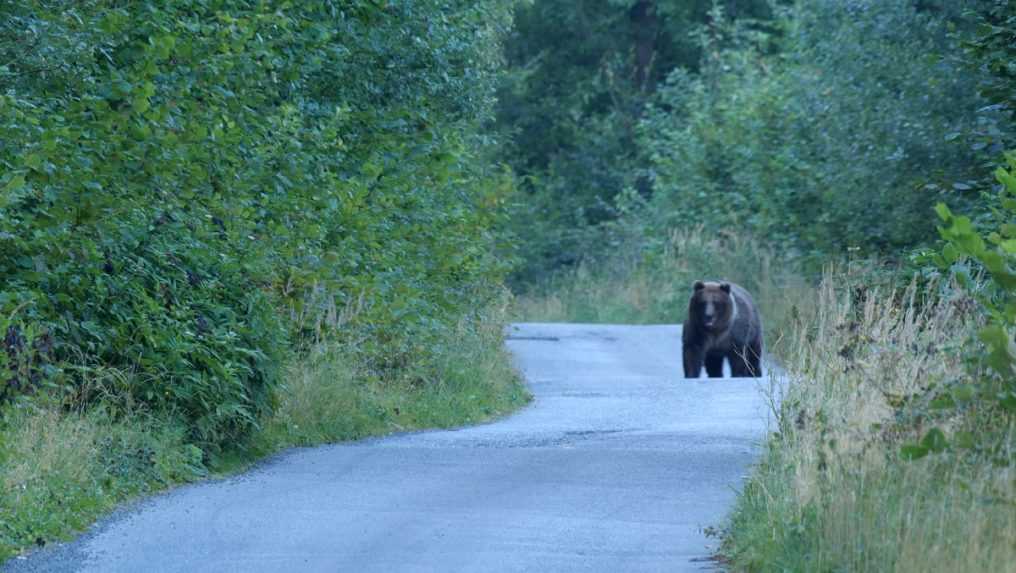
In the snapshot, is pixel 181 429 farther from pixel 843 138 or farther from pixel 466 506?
pixel 843 138

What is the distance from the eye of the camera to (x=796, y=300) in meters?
27.3

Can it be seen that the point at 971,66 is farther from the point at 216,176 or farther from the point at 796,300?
the point at 796,300

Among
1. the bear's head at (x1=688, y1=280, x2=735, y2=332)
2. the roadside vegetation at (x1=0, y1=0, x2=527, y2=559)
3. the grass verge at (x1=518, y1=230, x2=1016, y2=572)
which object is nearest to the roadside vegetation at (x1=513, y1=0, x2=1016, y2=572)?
the grass verge at (x1=518, y1=230, x2=1016, y2=572)

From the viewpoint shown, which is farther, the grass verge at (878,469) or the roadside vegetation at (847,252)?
the roadside vegetation at (847,252)

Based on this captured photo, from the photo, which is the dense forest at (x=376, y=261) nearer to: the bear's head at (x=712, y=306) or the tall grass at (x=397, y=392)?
the tall grass at (x=397, y=392)

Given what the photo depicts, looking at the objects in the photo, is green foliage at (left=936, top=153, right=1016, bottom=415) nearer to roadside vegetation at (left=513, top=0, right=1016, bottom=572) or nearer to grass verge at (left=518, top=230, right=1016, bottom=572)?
roadside vegetation at (left=513, top=0, right=1016, bottom=572)

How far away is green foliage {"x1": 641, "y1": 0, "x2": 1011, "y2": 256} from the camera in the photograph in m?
20.2

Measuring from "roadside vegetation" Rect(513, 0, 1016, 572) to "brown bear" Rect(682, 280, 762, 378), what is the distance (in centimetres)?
86

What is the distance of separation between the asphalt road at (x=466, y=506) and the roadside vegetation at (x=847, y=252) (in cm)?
67

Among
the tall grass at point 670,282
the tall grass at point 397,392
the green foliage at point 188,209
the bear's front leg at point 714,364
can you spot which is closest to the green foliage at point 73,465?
the green foliage at point 188,209

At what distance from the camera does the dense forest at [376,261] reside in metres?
8.59

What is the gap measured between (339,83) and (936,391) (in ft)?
39.3

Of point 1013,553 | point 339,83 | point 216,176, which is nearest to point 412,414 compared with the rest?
point 216,176

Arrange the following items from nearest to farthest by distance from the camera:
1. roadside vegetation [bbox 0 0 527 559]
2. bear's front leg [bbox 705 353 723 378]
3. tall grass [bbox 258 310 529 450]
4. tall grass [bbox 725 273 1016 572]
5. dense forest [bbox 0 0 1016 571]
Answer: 1. tall grass [bbox 725 273 1016 572]
2. dense forest [bbox 0 0 1016 571]
3. roadside vegetation [bbox 0 0 527 559]
4. tall grass [bbox 258 310 529 450]
5. bear's front leg [bbox 705 353 723 378]
